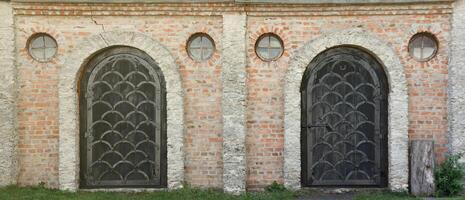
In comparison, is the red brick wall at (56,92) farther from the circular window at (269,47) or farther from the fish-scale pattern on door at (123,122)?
the circular window at (269,47)

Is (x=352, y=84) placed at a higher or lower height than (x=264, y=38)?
lower

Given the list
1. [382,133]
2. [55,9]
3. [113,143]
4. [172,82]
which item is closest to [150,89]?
[172,82]

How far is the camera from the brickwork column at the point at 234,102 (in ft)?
24.9

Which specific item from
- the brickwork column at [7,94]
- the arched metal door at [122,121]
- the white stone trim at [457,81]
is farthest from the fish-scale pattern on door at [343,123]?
the brickwork column at [7,94]

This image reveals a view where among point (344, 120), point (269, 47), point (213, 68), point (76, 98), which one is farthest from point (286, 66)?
point (76, 98)

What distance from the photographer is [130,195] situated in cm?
754

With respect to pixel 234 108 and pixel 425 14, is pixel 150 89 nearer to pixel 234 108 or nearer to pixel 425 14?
pixel 234 108

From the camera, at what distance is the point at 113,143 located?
7.82 m

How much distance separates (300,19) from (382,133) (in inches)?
100

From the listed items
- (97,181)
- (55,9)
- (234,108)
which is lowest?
(97,181)

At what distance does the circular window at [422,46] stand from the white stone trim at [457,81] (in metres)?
0.31

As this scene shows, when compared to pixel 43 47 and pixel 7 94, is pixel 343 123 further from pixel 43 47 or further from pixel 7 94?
pixel 7 94

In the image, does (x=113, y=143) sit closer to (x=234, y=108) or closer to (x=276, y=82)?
(x=234, y=108)

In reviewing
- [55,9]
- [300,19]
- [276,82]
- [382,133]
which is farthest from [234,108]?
[55,9]
